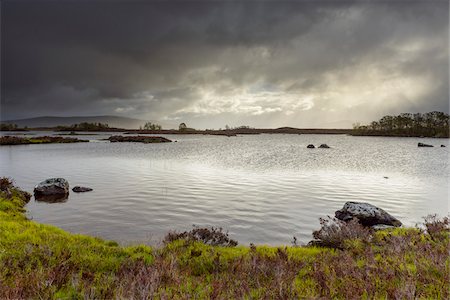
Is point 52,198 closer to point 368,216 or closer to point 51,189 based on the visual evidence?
point 51,189

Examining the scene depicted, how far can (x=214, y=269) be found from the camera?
8.08 m

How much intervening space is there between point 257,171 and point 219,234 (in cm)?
2163

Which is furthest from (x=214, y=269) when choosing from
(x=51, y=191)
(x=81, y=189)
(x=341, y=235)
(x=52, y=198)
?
(x=81, y=189)

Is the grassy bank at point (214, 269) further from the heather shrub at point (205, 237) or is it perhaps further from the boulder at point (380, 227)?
the boulder at point (380, 227)

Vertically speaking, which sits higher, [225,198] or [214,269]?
[214,269]

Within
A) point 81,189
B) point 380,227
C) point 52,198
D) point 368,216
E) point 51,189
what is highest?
point 51,189

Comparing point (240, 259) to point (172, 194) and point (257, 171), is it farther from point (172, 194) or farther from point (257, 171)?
point (257, 171)

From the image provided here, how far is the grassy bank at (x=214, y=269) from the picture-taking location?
521 centimetres

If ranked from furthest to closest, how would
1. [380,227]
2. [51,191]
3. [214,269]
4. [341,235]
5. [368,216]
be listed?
1. [51,191]
2. [368,216]
3. [380,227]
4. [341,235]
5. [214,269]

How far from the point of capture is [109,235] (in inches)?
507

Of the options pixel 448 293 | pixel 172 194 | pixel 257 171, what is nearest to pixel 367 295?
pixel 448 293

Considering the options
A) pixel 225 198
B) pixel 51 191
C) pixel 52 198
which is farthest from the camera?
pixel 51 191

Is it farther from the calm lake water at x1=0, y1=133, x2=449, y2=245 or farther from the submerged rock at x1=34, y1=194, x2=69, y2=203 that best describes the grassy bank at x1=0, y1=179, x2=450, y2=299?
the submerged rock at x1=34, y1=194, x2=69, y2=203

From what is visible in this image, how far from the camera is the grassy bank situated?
521 cm
